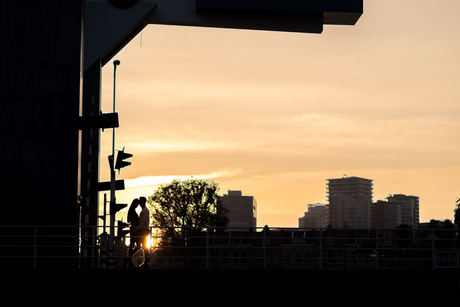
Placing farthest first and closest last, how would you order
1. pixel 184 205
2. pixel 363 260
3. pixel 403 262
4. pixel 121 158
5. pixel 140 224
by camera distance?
pixel 184 205
pixel 121 158
pixel 363 260
pixel 403 262
pixel 140 224

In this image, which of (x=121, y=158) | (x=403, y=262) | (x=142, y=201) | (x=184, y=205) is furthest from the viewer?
(x=184, y=205)

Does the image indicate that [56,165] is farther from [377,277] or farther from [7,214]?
[377,277]

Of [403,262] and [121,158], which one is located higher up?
[121,158]

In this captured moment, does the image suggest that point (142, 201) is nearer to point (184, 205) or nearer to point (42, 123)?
point (42, 123)

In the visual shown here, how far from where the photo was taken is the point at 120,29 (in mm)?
18906

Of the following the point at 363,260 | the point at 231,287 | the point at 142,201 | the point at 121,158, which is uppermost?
the point at 121,158

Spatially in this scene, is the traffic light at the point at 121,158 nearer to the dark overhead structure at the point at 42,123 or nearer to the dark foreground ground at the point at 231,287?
the dark overhead structure at the point at 42,123

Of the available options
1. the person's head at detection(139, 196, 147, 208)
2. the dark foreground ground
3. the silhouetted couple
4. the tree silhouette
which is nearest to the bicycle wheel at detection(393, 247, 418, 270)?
the dark foreground ground

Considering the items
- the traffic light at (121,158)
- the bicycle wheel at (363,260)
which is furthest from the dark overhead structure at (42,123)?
the bicycle wheel at (363,260)

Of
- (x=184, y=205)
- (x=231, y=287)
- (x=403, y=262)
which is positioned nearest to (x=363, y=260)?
(x=403, y=262)

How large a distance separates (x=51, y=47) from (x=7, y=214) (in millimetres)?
3807

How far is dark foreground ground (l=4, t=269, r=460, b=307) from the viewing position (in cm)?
1230

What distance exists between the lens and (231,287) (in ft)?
41.1

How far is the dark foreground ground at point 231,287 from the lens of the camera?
1230cm
